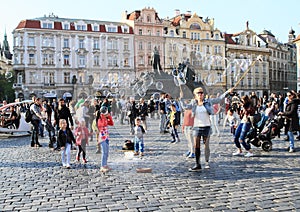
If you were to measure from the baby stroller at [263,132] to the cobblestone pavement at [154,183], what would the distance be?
26 cm

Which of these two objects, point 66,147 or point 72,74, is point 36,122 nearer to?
point 66,147

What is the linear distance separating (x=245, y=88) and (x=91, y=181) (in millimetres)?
51097

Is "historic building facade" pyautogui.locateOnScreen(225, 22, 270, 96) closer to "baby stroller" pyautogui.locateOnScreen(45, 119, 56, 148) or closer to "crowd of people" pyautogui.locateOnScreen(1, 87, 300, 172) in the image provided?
"baby stroller" pyautogui.locateOnScreen(45, 119, 56, 148)

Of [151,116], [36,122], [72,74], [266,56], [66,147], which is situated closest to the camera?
[66,147]

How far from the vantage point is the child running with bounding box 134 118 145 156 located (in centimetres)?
917

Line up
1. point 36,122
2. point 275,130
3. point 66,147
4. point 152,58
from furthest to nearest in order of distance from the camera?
1. point 36,122
2. point 275,130
3. point 152,58
4. point 66,147

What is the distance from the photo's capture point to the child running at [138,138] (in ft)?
30.1

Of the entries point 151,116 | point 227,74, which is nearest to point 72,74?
point 151,116

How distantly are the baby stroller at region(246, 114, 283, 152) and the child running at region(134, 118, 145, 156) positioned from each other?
3.05 meters

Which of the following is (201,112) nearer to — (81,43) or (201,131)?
(201,131)

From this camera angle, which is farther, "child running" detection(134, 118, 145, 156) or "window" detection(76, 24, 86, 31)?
"window" detection(76, 24, 86, 31)

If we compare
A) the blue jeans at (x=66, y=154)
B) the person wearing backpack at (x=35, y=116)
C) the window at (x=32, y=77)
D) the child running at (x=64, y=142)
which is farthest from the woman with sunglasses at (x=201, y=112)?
the window at (x=32, y=77)

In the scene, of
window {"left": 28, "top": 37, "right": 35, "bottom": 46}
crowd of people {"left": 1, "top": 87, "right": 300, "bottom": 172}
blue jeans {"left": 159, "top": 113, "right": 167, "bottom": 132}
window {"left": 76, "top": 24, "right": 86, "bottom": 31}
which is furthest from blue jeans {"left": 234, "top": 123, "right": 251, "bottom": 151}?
window {"left": 28, "top": 37, "right": 35, "bottom": 46}

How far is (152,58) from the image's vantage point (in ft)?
32.2
